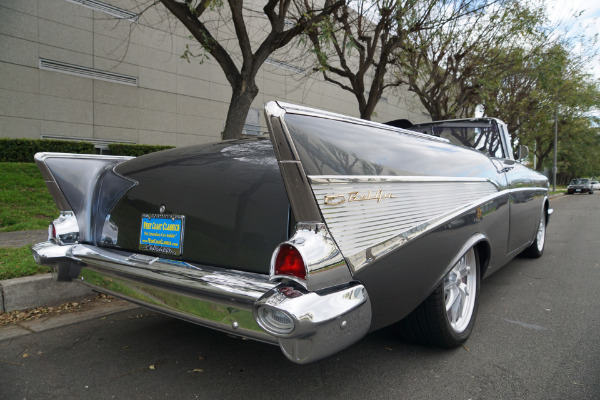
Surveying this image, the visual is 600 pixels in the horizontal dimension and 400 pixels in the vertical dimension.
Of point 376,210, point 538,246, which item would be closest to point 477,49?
point 538,246

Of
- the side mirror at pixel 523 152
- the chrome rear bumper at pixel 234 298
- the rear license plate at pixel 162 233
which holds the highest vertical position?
the side mirror at pixel 523 152

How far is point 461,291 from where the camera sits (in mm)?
2918

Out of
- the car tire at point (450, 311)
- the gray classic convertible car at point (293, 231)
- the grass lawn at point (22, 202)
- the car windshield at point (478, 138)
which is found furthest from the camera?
the grass lawn at point (22, 202)

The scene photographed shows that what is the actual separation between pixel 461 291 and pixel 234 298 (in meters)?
1.88

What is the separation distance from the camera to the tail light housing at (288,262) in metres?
1.66

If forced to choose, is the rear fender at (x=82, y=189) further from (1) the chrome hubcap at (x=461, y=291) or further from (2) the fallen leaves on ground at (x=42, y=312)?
(1) the chrome hubcap at (x=461, y=291)

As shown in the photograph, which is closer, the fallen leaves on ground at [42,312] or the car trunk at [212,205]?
the car trunk at [212,205]

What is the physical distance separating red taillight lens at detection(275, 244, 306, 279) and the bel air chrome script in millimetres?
262

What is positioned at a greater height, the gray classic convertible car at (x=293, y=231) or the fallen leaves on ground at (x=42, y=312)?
the gray classic convertible car at (x=293, y=231)

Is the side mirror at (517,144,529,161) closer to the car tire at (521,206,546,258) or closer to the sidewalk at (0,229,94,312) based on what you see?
the car tire at (521,206,546,258)

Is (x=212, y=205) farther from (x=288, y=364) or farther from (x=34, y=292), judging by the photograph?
(x=34, y=292)

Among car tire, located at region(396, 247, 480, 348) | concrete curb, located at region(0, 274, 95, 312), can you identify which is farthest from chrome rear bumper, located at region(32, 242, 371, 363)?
concrete curb, located at region(0, 274, 95, 312)

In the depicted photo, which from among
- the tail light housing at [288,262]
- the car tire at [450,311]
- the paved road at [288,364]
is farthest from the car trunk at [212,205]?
the car tire at [450,311]

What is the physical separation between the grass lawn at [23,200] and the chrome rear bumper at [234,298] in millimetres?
4828
